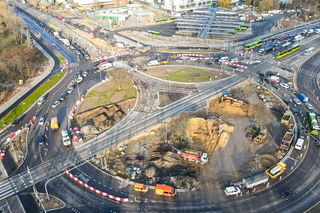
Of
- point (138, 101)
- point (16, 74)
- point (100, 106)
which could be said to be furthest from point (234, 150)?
point (16, 74)

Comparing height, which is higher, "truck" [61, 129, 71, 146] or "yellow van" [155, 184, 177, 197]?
"truck" [61, 129, 71, 146]

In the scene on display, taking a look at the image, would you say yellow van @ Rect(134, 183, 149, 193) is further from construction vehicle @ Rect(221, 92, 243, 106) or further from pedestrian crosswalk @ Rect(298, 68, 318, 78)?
pedestrian crosswalk @ Rect(298, 68, 318, 78)

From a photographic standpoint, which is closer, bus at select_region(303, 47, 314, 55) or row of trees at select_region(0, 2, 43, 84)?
row of trees at select_region(0, 2, 43, 84)

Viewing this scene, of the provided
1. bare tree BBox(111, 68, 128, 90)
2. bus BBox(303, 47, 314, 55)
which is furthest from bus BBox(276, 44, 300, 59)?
bare tree BBox(111, 68, 128, 90)

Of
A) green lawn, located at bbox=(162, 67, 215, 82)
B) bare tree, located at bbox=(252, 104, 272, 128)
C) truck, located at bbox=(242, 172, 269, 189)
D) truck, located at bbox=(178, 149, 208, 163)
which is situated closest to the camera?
truck, located at bbox=(242, 172, 269, 189)

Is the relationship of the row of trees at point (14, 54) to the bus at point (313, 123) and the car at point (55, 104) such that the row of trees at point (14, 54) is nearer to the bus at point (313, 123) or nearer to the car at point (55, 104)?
the car at point (55, 104)

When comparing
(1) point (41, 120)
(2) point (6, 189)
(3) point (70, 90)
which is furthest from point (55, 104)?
(2) point (6, 189)
